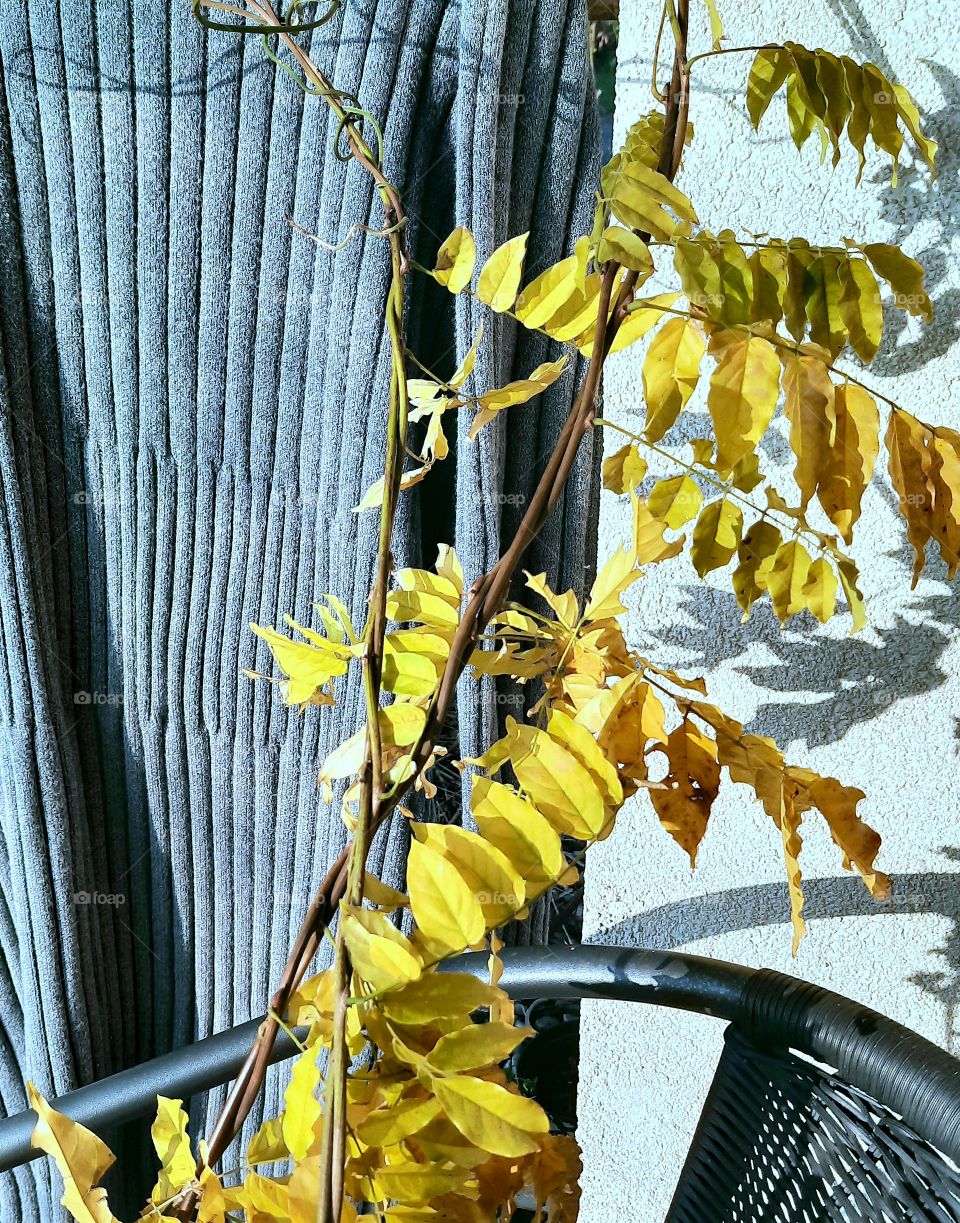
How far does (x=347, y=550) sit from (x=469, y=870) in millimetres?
395

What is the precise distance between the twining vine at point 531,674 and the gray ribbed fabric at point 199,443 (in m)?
0.19

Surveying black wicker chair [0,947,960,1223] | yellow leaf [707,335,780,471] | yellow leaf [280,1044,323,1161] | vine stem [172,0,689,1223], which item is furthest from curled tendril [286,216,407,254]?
black wicker chair [0,947,960,1223]

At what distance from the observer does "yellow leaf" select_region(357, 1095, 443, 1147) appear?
0.75 ft

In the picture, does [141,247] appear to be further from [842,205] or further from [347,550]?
[842,205]

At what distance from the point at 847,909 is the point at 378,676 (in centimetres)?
43

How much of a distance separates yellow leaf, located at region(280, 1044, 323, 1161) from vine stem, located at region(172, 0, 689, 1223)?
1 cm

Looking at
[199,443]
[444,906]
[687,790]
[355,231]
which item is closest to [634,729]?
[687,790]

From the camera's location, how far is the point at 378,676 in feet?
0.72

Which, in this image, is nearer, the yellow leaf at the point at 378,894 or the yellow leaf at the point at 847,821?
the yellow leaf at the point at 378,894

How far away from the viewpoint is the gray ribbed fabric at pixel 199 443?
52cm

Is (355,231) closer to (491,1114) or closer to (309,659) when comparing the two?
(309,659)

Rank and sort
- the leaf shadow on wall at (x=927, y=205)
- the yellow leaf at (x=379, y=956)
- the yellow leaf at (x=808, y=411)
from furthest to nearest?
the leaf shadow on wall at (x=927, y=205)
the yellow leaf at (x=808, y=411)
the yellow leaf at (x=379, y=956)

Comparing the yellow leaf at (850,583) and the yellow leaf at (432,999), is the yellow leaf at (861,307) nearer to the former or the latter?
the yellow leaf at (850,583)

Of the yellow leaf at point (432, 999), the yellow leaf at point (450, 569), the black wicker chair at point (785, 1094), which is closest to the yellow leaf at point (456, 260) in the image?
the yellow leaf at point (450, 569)
